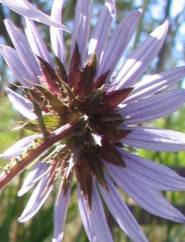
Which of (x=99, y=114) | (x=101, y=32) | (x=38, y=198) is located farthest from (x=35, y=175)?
(x=101, y=32)

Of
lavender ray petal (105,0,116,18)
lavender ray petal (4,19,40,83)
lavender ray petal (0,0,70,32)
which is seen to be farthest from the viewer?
lavender ray petal (4,19,40,83)

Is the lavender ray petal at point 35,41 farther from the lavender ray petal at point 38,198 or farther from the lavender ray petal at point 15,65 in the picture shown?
the lavender ray petal at point 38,198

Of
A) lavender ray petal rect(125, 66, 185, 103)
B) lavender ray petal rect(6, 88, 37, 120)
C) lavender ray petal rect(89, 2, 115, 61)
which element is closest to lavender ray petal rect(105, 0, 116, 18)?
lavender ray petal rect(89, 2, 115, 61)

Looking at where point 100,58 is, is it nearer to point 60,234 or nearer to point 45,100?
point 45,100

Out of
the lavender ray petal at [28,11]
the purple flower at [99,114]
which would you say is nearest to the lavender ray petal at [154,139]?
the purple flower at [99,114]

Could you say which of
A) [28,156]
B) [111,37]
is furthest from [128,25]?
[28,156]

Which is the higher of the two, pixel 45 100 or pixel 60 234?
pixel 45 100

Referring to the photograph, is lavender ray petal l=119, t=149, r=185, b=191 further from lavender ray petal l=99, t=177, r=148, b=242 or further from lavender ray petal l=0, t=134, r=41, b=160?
lavender ray petal l=0, t=134, r=41, b=160
